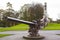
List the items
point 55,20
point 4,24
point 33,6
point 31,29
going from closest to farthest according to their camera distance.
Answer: point 31,29 → point 4,24 → point 33,6 → point 55,20

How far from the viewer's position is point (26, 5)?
2395 inches

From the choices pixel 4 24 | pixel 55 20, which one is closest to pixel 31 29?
pixel 4 24

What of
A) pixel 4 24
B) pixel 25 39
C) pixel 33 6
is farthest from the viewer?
pixel 33 6

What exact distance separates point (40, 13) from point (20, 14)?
8771 mm

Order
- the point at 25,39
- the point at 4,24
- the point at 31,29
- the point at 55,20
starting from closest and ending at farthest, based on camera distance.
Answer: the point at 25,39
the point at 31,29
the point at 4,24
the point at 55,20

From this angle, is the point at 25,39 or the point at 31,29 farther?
the point at 31,29

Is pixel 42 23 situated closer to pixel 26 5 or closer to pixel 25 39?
pixel 25 39

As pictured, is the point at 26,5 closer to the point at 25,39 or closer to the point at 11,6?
the point at 11,6

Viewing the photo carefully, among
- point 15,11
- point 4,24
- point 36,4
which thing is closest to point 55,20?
point 36,4

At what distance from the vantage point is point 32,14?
5494cm

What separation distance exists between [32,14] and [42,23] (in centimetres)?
4121

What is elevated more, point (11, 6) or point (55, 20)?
point (11, 6)

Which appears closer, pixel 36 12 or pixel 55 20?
pixel 36 12

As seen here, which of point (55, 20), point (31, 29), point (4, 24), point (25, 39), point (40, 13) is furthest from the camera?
point (55, 20)
